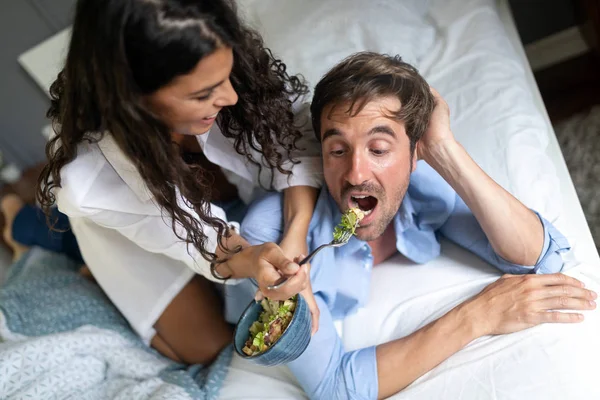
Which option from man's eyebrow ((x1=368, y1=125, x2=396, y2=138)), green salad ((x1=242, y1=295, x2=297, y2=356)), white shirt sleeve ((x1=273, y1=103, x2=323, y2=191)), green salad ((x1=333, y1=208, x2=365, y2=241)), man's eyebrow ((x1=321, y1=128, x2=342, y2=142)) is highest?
man's eyebrow ((x1=321, y1=128, x2=342, y2=142))

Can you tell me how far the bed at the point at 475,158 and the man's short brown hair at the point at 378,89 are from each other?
1.00ft

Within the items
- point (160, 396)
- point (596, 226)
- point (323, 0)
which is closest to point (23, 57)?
point (323, 0)

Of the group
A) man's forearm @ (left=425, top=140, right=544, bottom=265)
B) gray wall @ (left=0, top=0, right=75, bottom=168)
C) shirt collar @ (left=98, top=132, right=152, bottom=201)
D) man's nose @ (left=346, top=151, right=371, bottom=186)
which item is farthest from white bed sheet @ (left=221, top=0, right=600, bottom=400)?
gray wall @ (left=0, top=0, right=75, bottom=168)

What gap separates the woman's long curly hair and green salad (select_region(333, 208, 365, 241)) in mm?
246

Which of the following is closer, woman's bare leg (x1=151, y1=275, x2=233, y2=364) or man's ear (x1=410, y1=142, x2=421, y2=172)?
man's ear (x1=410, y1=142, x2=421, y2=172)

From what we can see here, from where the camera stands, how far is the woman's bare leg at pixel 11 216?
193cm

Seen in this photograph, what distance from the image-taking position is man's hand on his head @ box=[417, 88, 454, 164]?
118 cm

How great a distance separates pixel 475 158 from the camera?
1383 mm

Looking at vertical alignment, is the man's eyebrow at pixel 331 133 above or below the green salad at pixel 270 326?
above

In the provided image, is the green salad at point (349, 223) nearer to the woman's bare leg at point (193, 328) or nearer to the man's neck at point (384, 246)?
the man's neck at point (384, 246)

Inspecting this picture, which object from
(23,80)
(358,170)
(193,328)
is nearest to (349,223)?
(358,170)

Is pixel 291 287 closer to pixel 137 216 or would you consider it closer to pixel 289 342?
pixel 289 342

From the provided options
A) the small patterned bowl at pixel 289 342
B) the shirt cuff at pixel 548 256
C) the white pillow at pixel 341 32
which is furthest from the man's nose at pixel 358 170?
the white pillow at pixel 341 32

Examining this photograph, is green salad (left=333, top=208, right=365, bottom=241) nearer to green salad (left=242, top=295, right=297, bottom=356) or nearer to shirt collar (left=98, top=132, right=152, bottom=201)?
green salad (left=242, top=295, right=297, bottom=356)
